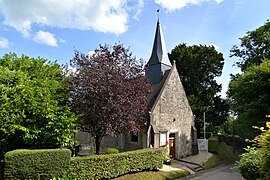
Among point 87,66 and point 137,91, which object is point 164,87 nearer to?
point 137,91

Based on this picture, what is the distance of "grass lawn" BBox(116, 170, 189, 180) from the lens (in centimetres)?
1282

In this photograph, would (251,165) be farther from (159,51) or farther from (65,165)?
(159,51)

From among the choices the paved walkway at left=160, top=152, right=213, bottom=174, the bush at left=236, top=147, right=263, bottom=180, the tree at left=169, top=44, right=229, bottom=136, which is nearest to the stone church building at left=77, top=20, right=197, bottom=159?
the paved walkway at left=160, top=152, right=213, bottom=174

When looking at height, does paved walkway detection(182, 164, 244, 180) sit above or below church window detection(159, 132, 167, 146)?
below

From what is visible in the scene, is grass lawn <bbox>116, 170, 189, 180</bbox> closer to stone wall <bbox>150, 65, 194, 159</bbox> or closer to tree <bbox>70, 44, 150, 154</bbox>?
tree <bbox>70, 44, 150, 154</bbox>

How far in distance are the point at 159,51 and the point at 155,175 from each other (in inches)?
471

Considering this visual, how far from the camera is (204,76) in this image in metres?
29.2

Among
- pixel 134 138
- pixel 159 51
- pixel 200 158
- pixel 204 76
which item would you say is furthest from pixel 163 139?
pixel 204 76

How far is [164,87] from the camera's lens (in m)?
19.4

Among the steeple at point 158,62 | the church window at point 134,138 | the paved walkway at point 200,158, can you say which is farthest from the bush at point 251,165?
the steeple at point 158,62

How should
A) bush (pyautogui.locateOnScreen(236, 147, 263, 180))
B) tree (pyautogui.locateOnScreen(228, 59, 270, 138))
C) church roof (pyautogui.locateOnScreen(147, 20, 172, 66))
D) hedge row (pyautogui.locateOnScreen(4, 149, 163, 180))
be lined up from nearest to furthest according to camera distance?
bush (pyautogui.locateOnScreen(236, 147, 263, 180)) → hedge row (pyautogui.locateOnScreen(4, 149, 163, 180)) → tree (pyautogui.locateOnScreen(228, 59, 270, 138)) → church roof (pyautogui.locateOnScreen(147, 20, 172, 66))

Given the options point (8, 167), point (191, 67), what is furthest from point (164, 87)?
point (8, 167)

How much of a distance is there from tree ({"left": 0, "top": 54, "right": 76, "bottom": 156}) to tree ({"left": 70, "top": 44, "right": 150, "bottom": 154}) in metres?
1.18

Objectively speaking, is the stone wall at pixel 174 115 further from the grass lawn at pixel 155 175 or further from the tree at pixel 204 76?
the tree at pixel 204 76
